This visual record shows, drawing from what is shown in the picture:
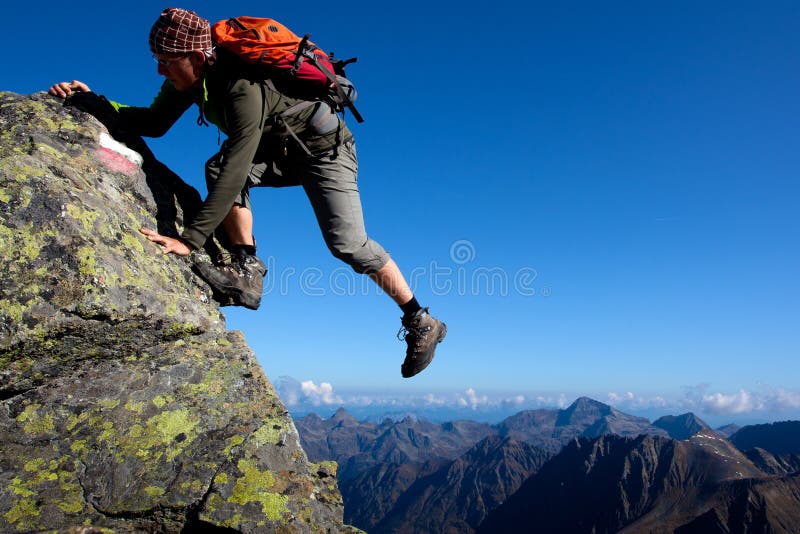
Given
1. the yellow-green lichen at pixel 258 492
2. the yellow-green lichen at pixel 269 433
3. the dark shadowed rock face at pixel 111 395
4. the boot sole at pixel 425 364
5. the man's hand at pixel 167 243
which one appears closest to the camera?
the dark shadowed rock face at pixel 111 395

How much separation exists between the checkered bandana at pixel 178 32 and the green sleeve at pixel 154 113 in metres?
2.03

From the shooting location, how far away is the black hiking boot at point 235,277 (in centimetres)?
837

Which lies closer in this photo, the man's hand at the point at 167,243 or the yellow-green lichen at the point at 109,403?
the yellow-green lichen at the point at 109,403

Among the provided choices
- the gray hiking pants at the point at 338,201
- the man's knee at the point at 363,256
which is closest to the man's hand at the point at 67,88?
the gray hiking pants at the point at 338,201

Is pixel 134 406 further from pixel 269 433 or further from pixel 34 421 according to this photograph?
pixel 269 433

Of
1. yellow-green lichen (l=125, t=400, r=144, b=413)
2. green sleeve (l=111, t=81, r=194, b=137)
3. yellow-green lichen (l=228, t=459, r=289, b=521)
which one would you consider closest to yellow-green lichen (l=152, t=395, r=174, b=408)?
yellow-green lichen (l=125, t=400, r=144, b=413)

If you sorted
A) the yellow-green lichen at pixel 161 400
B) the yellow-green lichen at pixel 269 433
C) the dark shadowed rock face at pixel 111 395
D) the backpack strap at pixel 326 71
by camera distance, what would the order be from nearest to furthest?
1. the dark shadowed rock face at pixel 111 395
2. the yellow-green lichen at pixel 269 433
3. the yellow-green lichen at pixel 161 400
4. the backpack strap at pixel 326 71

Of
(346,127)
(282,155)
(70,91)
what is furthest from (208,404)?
(70,91)

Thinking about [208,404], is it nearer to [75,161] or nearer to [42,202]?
[42,202]

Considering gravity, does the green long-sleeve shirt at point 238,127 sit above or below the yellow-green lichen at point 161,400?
above

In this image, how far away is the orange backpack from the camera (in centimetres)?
696

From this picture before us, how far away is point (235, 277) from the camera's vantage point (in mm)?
8578

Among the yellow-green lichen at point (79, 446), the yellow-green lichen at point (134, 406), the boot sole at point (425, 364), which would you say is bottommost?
the yellow-green lichen at point (79, 446)

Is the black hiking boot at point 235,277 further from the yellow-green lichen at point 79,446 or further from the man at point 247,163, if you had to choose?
the yellow-green lichen at point 79,446
